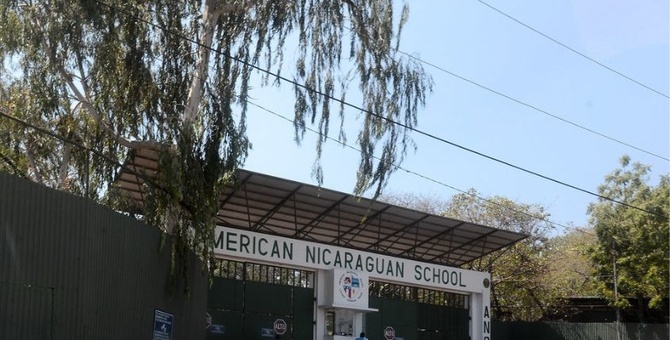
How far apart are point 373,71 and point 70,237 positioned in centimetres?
1098

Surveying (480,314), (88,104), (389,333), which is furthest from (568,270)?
(88,104)

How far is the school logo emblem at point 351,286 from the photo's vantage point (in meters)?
29.9

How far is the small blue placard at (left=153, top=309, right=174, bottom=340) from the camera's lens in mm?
18656

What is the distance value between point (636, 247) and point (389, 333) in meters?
15.4

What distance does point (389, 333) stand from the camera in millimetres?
33125

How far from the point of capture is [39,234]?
13.4 meters

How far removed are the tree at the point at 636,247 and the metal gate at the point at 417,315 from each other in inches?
375

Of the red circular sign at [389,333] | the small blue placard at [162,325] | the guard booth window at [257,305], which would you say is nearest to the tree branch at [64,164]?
the guard booth window at [257,305]

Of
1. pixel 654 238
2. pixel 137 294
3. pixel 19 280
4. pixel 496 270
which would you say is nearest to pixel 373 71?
pixel 137 294

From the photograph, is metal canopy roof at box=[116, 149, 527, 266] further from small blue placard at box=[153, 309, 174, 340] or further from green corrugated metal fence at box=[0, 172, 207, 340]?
green corrugated metal fence at box=[0, 172, 207, 340]

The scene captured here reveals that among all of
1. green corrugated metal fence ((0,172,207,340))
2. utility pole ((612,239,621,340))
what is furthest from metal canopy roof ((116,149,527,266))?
utility pole ((612,239,621,340))

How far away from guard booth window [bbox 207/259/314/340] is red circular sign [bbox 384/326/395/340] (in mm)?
3927

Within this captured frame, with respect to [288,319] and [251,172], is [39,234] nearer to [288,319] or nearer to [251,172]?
[251,172]

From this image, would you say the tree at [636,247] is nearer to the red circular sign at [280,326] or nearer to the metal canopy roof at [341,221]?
the metal canopy roof at [341,221]
